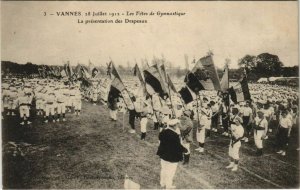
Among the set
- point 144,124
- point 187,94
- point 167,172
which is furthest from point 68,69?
point 167,172

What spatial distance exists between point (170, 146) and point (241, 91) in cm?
234

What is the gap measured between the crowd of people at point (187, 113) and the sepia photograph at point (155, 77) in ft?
0.11

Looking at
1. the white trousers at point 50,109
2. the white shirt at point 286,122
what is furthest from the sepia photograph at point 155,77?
the white trousers at point 50,109

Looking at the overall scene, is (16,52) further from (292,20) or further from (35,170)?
(292,20)

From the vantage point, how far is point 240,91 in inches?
346

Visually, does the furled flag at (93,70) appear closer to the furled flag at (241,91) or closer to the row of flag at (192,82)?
the row of flag at (192,82)

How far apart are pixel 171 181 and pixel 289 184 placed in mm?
2446

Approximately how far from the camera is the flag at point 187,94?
28.7 feet

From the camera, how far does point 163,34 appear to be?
8.33m

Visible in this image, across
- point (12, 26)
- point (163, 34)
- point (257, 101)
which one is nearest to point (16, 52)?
point (12, 26)

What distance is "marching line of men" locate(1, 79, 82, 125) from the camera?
8.55m

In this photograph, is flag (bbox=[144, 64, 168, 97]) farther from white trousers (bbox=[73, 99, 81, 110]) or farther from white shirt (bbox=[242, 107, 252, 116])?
white trousers (bbox=[73, 99, 81, 110])

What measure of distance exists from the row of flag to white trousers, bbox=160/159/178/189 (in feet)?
5.11

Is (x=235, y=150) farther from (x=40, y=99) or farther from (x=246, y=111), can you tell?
(x=40, y=99)
